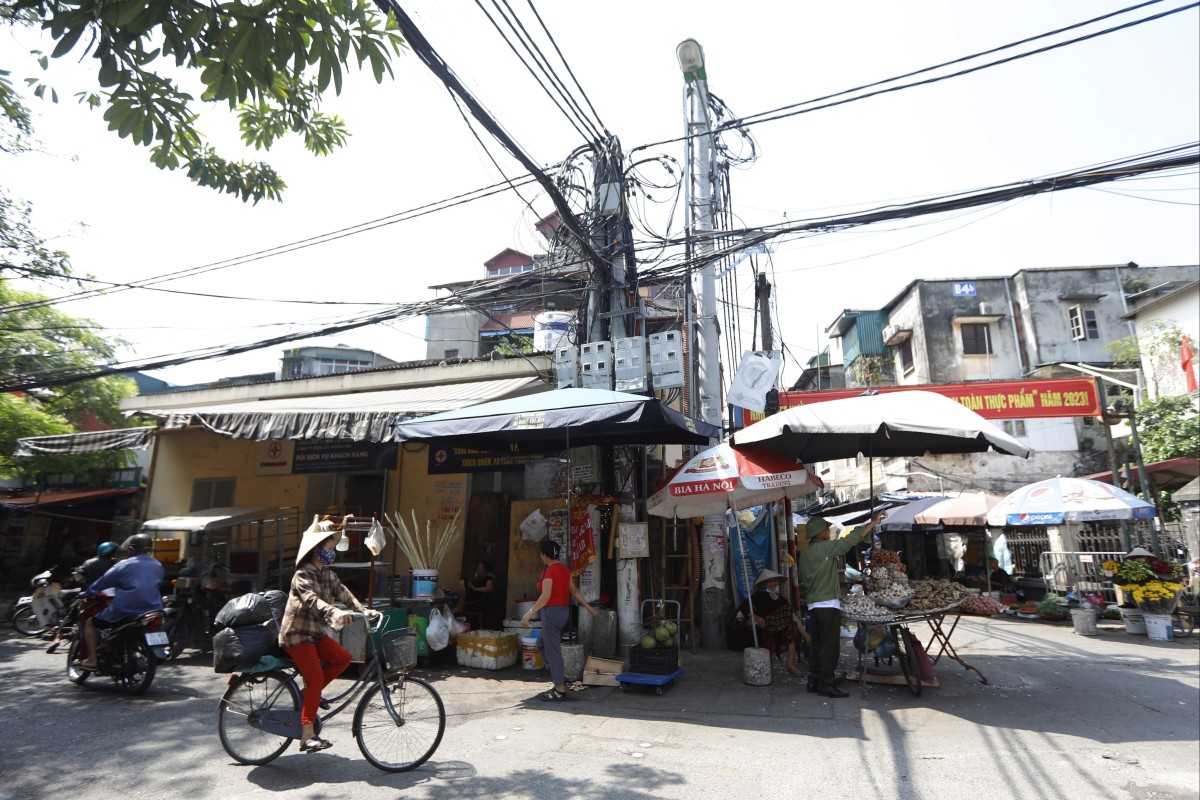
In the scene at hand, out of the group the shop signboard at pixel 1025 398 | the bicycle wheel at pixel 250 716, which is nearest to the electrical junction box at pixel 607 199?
the shop signboard at pixel 1025 398

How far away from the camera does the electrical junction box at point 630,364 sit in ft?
28.7

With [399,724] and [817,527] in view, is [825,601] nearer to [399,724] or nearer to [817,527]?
[817,527]

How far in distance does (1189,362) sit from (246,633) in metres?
19.7

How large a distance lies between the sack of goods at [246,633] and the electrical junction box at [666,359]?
17.3ft

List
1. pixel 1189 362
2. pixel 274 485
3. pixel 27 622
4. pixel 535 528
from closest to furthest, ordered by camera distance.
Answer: pixel 535 528 < pixel 27 622 < pixel 274 485 < pixel 1189 362

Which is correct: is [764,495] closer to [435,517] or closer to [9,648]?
[435,517]

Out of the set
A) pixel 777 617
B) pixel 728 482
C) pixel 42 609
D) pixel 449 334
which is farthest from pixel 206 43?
pixel 449 334

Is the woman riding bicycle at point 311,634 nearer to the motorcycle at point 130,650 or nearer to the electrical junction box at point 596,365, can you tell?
the motorcycle at point 130,650

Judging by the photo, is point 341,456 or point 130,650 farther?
point 341,456

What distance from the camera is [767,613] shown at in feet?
27.7

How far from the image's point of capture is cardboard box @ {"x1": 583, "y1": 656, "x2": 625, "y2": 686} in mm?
7074

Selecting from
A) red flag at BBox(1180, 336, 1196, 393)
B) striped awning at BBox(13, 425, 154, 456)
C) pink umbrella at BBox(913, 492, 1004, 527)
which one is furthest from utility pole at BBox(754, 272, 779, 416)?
red flag at BBox(1180, 336, 1196, 393)

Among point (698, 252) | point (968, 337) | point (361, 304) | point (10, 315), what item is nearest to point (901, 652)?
point (698, 252)

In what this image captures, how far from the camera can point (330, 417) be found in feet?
30.4
